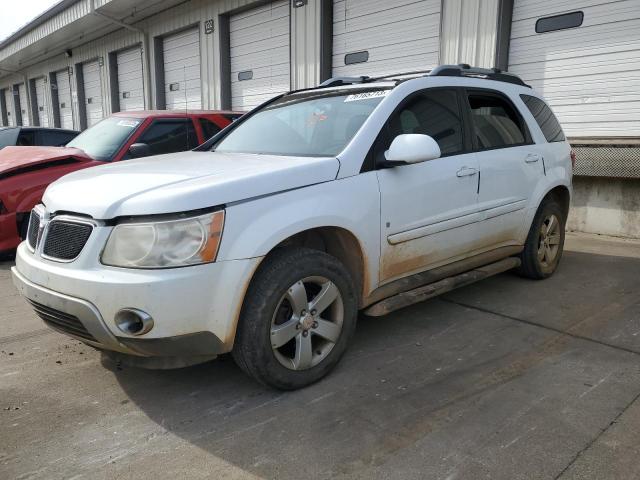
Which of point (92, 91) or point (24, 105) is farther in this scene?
point (24, 105)

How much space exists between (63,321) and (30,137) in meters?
7.39

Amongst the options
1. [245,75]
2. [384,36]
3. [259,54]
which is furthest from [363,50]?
[245,75]

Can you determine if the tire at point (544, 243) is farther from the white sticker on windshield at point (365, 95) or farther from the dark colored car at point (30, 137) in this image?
Answer: the dark colored car at point (30, 137)

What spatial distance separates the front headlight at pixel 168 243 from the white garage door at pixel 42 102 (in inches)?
964

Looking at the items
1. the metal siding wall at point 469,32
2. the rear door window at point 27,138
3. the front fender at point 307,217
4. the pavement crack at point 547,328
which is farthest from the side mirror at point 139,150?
the metal siding wall at point 469,32

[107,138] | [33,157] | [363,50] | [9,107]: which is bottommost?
[33,157]

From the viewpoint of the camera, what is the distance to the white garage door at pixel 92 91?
60.8ft

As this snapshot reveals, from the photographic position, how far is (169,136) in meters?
6.48

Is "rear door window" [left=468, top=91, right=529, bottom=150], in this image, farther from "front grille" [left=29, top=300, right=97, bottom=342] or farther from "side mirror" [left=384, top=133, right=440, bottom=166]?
"front grille" [left=29, top=300, right=97, bottom=342]

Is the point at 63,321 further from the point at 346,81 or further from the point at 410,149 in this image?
the point at 346,81

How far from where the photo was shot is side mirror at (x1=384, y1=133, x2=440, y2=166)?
3074 millimetres

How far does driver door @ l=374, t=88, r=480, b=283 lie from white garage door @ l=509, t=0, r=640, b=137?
4.06 m

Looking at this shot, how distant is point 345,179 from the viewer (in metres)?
3.00

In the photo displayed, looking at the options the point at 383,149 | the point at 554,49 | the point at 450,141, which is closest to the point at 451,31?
the point at 554,49
